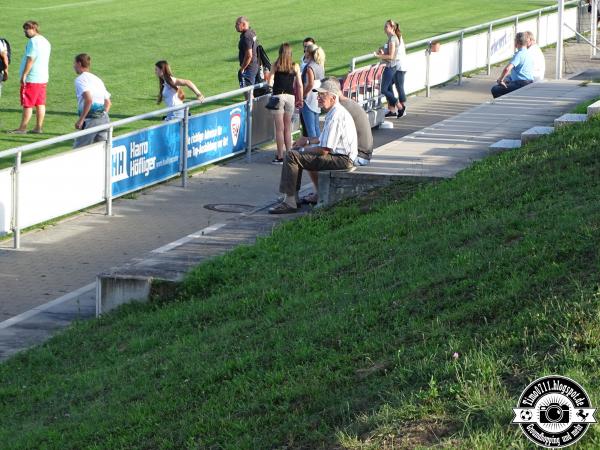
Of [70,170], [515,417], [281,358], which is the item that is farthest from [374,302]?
[70,170]

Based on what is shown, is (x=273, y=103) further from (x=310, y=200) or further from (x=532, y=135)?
(x=532, y=135)

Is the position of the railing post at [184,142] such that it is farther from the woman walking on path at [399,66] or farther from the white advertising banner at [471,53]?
the white advertising banner at [471,53]

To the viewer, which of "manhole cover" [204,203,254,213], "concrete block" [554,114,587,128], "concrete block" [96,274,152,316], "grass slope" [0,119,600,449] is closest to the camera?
"grass slope" [0,119,600,449]

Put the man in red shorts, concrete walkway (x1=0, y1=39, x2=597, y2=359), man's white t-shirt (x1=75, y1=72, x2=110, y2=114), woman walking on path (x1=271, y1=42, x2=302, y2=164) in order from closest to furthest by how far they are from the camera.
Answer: concrete walkway (x1=0, y1=39, x2=597, y2=359), man's white t-shirt (x1=75, y1=72, x2=110, y2=114), woman walking on path (x1=271, y1=42, x2=302, y2=164), the man in red shorts

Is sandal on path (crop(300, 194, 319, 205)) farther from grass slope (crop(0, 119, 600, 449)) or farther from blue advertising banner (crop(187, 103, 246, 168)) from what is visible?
blue advertising banner (crop(187, 103, 246, 168))

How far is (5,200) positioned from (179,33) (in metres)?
23.3

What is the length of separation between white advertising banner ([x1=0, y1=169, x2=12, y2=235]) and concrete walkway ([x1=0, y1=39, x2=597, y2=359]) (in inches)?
11.5

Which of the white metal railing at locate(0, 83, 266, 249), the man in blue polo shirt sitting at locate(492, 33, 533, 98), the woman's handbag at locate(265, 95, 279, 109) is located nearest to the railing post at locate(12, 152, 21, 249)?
the white metal railing at locate(0, 83, 266, 249)

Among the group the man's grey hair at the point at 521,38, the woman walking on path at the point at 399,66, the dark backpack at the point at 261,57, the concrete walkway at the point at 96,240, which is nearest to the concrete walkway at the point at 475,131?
the man's grey hair at the point at 521,38

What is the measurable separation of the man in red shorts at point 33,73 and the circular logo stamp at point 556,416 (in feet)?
51.7

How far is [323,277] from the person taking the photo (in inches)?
378

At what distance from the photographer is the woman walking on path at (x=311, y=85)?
699 inches

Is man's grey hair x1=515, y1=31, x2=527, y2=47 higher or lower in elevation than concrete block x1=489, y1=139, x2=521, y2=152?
higher

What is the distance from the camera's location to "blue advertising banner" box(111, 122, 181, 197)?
50.8 feet
